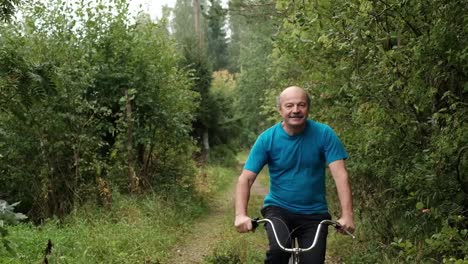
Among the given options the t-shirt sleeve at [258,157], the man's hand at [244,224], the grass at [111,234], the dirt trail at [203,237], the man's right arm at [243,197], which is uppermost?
the t-shirt sleeve at [258,157]

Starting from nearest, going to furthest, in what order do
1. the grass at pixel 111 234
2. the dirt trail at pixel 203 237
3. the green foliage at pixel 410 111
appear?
the green foliage at pixel 410 111
the grass at pixel 111 234
the dirt trail at pixel 203 237

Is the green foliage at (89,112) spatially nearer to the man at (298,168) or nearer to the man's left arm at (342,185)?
the man at (298,168)

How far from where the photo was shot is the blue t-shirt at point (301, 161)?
4.05 metres

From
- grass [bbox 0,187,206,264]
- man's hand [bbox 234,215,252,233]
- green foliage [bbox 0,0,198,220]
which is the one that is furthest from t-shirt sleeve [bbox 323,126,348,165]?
green foliage [bbox 0,0,198,220]

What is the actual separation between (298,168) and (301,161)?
6 centimetres

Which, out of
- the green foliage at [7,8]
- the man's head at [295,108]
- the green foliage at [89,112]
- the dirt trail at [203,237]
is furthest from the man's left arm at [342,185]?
the green foliage at [89,112]

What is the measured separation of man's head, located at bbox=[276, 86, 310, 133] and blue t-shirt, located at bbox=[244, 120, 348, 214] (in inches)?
4.3

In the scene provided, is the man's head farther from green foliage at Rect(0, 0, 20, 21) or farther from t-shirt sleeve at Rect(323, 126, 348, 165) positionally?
green foliage at Rect(0, 0, 20, 21)

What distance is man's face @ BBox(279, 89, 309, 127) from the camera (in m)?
4.03

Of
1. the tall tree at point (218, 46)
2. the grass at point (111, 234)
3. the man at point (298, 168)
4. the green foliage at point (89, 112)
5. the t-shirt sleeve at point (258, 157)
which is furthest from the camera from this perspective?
the tall tree at point (218, 46)

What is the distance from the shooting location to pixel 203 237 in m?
10.3

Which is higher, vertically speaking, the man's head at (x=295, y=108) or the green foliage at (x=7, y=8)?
the green foliage at (x=7, y=8)

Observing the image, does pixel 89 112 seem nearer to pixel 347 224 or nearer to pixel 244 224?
pixel 244 224

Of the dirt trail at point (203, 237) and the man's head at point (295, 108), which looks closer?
the man's head at point (295, 108)
